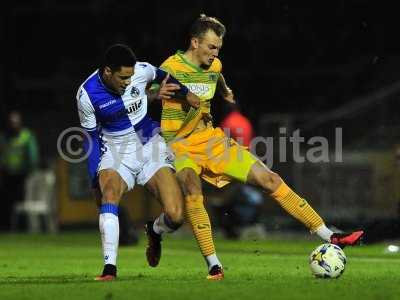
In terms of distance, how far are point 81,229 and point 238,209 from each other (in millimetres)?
3764

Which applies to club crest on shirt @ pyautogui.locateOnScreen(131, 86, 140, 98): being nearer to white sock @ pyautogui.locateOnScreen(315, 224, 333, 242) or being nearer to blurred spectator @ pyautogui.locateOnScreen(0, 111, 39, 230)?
white sock @ pyautogui.locateOnScreen(315, 224, 333, 242)

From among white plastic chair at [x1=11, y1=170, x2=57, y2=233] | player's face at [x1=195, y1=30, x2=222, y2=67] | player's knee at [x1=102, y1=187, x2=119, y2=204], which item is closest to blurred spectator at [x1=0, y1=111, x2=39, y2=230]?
white plastic chair at [x1=11, y1=170, x2=57, y2=233]

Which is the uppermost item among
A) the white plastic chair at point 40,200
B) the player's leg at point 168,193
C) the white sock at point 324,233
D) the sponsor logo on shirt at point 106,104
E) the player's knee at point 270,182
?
the white plastic chair at point 40,200

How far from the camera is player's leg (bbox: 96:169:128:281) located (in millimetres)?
10359

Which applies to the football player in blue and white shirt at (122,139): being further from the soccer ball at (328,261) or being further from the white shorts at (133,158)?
the soccer ball at (328,261)

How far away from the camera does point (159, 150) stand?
1112 cm

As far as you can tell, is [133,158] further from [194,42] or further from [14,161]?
[14,161]

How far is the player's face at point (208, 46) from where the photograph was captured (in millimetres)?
11195

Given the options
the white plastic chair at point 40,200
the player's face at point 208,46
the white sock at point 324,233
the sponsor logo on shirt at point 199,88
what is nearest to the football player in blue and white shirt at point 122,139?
the sponsor logo on shirt at point 199,88

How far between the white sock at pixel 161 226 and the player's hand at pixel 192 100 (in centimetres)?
110

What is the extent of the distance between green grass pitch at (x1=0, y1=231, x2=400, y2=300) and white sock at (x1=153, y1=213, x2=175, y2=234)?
42cm

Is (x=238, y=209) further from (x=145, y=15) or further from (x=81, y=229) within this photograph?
(x=145, y=15)

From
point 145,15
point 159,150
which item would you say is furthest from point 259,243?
point 145,15

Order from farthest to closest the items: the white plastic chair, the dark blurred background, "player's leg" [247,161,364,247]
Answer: the dark blurred background → the white plastic chair → "player's leg" [247,161,364,247]
